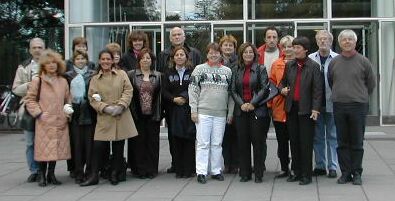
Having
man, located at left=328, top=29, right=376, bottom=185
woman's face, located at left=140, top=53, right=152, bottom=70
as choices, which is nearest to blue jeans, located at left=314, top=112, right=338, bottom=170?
man, located at left=328, top=29, right=376, bottom=185

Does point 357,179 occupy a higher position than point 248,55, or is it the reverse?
point 248,55

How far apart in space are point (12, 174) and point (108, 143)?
2.01 meters

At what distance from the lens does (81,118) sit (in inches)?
341

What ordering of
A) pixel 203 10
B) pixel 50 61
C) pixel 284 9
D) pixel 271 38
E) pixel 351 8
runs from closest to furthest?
pixel 50 61 → pixel 271 38 → pixel 351 8 → pixel 284 9 → pixel 203 10

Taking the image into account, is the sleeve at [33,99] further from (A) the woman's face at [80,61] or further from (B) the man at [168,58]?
(B) the man at [168,58]

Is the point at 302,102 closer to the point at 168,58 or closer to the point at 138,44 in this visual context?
the point at 168,58

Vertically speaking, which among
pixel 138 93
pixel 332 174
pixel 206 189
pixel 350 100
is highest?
pixel 138 93

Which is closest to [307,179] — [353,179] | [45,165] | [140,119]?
[353,179]

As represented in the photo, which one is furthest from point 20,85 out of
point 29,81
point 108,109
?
point 108,109

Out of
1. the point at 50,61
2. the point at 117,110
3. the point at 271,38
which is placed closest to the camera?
the point at 117,110

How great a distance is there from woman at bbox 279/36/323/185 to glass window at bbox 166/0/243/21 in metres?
9.00

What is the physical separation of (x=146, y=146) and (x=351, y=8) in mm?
9783

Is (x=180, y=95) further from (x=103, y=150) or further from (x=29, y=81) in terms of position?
(x=29, y=81)

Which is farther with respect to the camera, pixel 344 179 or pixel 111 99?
pixel 111 99
